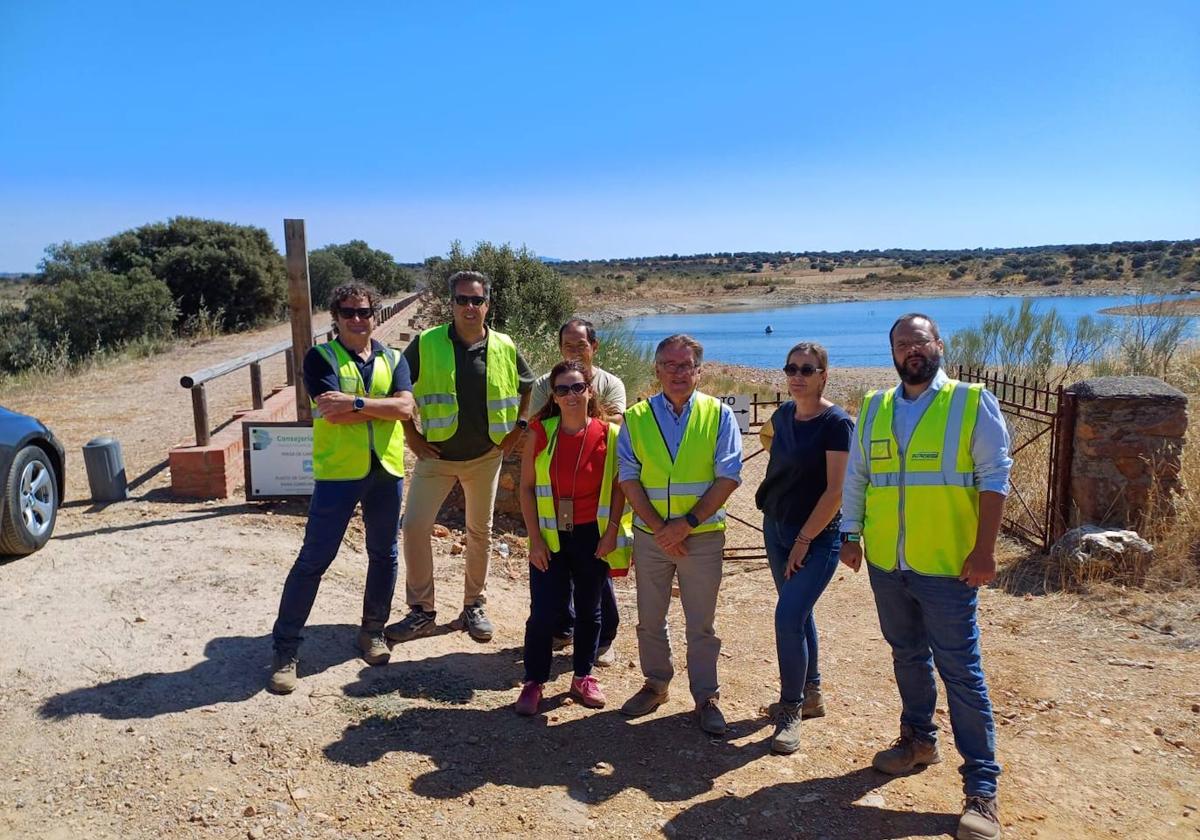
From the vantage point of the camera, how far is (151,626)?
14.4ft

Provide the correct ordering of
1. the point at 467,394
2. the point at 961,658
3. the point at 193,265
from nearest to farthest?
the point at 961,658 < the point at 467,394 < the point at 193,265

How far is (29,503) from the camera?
17.2 ft

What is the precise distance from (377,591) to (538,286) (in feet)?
37.1

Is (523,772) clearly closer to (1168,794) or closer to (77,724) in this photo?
(77,724)

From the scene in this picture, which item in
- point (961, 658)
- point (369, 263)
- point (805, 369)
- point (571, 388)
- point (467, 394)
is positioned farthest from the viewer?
point (369, 263)

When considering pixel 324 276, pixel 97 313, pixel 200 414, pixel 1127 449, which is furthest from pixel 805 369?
pixel 324 276

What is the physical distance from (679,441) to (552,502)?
0.64 m

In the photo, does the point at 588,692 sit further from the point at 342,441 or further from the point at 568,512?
the point at 342,441

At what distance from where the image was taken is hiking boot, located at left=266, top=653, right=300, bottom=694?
390cm

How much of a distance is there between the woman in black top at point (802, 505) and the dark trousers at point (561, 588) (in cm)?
82

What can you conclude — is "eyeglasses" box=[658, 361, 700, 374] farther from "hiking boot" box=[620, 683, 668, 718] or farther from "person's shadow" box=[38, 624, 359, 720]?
"person's shadow" box=[38, 624, 359, 720]

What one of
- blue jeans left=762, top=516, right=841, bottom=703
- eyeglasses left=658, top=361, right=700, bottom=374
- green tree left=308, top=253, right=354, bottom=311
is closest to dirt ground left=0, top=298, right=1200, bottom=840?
blue jeans left=762, top=516, right=841, bottom=703

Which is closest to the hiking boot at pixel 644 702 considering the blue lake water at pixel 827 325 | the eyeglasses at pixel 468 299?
the eyeglasses at pixel 468 299

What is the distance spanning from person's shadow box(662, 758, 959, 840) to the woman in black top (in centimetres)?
34
